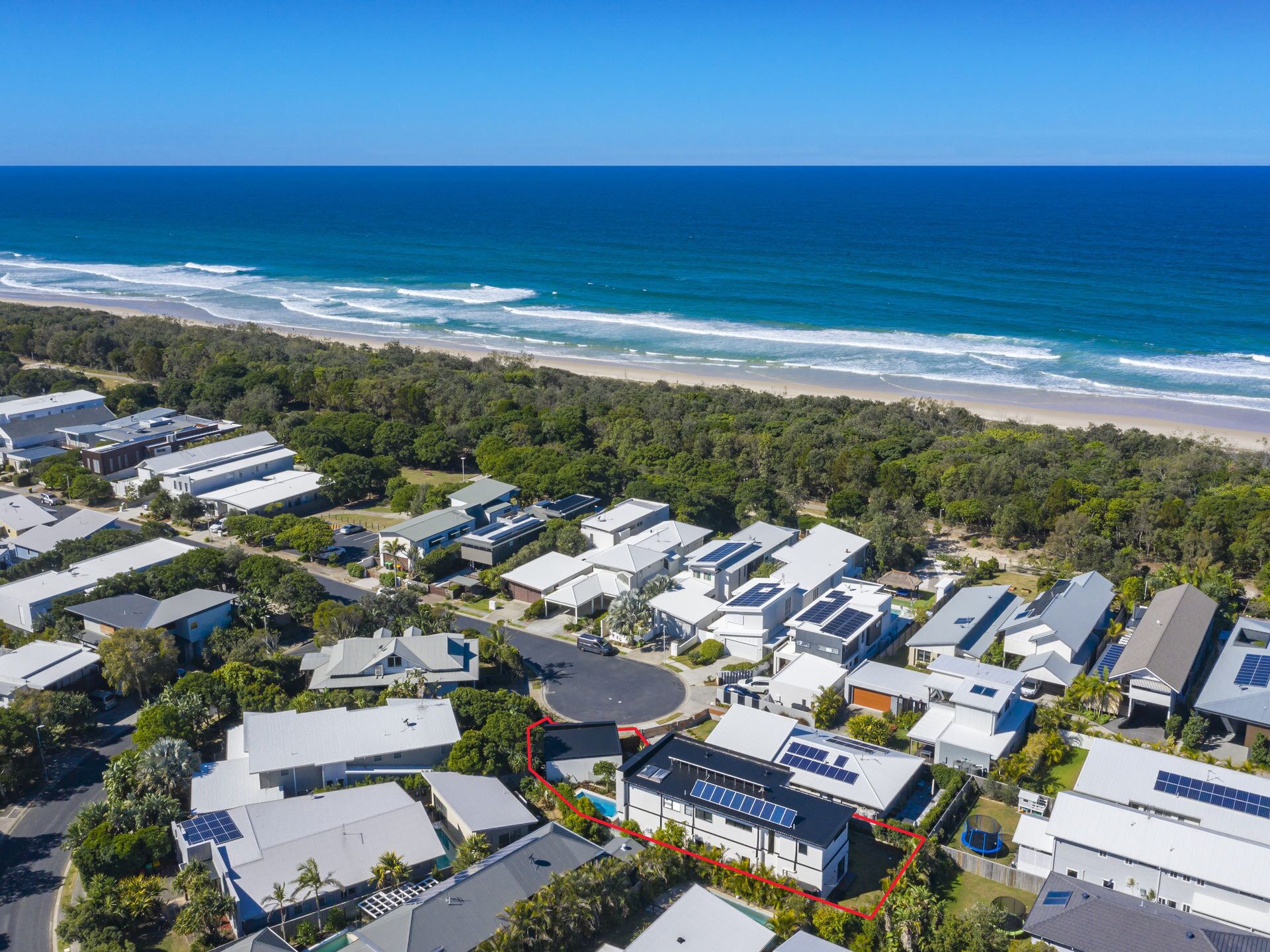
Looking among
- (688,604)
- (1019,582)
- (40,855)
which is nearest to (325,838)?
(40,855)

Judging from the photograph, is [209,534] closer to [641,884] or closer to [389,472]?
[389,472]

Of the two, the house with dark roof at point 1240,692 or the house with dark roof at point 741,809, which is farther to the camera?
the house with dark roof at point 1240,692

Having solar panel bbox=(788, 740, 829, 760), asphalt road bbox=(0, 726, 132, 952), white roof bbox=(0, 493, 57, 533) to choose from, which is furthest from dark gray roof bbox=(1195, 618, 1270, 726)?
white roof bbox=(0, 493, 57, 533)

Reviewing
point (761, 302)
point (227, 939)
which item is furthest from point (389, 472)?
point (761, 302)

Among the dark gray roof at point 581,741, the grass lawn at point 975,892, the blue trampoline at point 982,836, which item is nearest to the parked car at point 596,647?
the dark gray roof at point 581,741

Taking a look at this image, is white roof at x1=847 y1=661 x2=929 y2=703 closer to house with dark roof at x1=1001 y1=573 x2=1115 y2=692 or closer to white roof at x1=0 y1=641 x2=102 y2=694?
house with dark roof at x1=1001 y1=573 x2=1115 y2=692

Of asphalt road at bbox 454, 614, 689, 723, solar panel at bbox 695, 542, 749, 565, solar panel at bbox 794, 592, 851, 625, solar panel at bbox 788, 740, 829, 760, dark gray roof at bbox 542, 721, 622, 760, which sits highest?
solar panel at bbox 695, 542, 749, 565

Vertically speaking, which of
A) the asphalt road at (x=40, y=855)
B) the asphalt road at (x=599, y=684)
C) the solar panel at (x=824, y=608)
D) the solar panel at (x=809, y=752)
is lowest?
the asphalt road at (x=40, y=855)

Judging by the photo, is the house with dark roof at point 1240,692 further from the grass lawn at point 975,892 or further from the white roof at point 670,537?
the white roof at point 670,537
